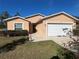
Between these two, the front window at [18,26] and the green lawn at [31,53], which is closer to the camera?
the green lawn at [31,53]

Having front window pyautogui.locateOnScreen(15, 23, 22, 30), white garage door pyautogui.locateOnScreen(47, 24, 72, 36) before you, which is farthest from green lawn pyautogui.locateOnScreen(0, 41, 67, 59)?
front window pyautogui.locateOnScreen(15, 23, 22, 30)

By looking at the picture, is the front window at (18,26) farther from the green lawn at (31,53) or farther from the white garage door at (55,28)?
the green lawn at (31,53)

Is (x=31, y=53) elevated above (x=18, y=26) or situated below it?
below

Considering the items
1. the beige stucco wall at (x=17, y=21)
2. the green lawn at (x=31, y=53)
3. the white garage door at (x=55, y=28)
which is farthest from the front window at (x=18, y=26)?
the green lawn at (x=31, y=53)

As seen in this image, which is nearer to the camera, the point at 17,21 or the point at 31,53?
the point at 31,53

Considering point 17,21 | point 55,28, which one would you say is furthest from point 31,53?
point 17,21

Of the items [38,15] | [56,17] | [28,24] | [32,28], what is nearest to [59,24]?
[56,17]

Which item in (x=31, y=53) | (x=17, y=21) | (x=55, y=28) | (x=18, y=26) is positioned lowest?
(x=31, y=53)

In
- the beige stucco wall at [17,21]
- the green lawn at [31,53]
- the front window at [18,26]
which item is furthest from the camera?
the front window at [18,26]

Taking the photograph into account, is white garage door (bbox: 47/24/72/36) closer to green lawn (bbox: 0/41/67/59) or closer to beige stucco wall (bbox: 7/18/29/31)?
beige stucco wall (bbox: 7/18/29/31)

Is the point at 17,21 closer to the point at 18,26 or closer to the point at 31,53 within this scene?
the point at 18,26

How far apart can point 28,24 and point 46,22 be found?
7.98 m

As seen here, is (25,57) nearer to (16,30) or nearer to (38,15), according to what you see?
(16,30)

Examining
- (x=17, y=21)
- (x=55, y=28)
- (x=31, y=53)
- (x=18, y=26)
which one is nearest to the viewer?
(x=31, y=53)
